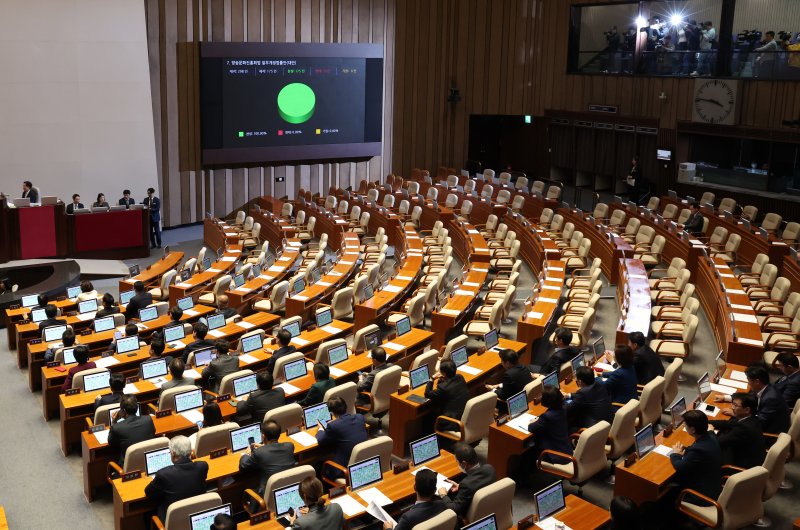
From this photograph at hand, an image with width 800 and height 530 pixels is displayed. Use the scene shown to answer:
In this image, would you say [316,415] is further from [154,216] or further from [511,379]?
Result: [154,216]

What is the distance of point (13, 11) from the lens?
60.0ft

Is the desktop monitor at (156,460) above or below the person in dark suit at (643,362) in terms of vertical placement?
below

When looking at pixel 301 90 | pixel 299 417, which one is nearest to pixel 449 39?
pixel 301 90

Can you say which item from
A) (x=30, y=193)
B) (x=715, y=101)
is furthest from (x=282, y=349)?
(x=715, y=101)

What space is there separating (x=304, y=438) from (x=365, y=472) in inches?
44.0

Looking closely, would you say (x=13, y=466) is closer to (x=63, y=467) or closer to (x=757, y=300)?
(x=63, y=467)

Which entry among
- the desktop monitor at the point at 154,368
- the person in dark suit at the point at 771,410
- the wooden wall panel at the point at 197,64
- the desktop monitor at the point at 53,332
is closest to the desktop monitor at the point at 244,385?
the desktop monitor at the point at 154,368

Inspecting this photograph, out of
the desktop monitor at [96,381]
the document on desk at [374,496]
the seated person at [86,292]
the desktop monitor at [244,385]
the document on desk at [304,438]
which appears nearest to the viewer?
the document on desk at [374,496]

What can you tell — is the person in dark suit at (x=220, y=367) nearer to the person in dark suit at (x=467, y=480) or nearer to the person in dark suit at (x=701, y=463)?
the person in dark suit at (x=467, y=480)

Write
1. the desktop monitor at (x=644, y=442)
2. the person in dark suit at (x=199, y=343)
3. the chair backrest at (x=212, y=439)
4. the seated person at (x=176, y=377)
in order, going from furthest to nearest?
the person in dark suit at (x=199, y=343), the seated person at (x=176, y=377), the chair backrest at (x=212, y=439), the desktop monitor at (x=644, y=442)

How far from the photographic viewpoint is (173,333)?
1089 cm

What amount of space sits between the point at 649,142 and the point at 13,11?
1549 cm

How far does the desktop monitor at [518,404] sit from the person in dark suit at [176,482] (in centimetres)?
291

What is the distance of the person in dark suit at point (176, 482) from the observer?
6742mm
